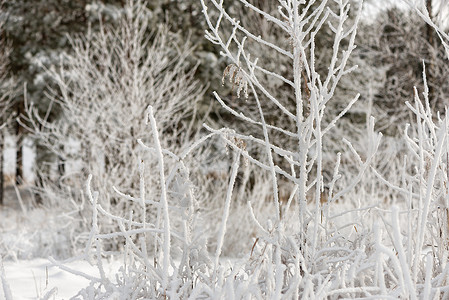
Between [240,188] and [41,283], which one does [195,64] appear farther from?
[41,283]

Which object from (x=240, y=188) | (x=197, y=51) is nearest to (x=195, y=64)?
(x=197, y=51)

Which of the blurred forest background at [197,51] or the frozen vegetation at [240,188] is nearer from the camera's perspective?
the frozen vegetation at [240,188]

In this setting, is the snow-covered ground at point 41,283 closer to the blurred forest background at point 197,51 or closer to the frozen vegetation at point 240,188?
the frozen vegetation at point 240,188

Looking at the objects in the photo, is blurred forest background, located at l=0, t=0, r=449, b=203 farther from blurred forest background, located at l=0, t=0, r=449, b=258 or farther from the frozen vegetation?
the frozen vegetation

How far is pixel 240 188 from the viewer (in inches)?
396

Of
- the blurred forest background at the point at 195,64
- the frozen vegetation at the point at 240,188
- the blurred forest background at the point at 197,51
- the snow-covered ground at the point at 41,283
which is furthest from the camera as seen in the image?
the blurred forest background at the point at 197,51

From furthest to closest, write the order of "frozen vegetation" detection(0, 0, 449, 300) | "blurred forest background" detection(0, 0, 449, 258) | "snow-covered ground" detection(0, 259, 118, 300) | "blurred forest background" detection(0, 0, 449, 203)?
"blurred forest background" detection(0, 0, 449, 203) < "blurred forest background" detection(0, 0, 449, 258) < "snow-covered ground" detection(0, 259, 118, 300) < "frozen vegetation" detection(0, 0, 449, 300)

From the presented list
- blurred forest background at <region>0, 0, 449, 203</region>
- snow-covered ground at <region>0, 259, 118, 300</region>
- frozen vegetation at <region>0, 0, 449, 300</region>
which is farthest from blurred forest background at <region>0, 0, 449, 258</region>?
snow-covered ground at <region>0, 259, 118, 300</region>

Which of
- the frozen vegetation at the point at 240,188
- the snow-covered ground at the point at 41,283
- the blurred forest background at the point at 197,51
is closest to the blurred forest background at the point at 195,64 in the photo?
the blurred forest background at the point at 197,51

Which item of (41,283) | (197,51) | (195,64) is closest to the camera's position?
(41,283)

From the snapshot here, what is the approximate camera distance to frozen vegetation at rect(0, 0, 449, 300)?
1824 millimetres

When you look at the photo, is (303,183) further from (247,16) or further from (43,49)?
(43,49)

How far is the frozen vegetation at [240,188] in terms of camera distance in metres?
1.82

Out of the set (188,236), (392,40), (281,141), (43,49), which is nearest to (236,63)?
(188,236)
